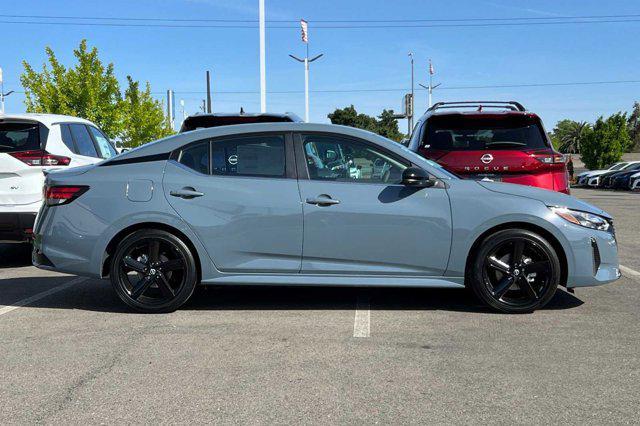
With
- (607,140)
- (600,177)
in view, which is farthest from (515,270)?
(607,140)

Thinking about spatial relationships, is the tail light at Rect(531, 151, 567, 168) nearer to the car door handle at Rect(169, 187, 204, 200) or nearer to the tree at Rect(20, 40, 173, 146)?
the car door handle at Rect(169, 187, 204, 200)

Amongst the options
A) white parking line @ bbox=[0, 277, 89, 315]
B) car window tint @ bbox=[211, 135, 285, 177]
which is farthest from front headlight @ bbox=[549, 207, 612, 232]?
white parking line @ bbox=[0, 277, 89, 315]

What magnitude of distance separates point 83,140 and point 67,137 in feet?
1.90

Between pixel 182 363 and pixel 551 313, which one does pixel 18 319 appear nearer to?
pixel 182 363

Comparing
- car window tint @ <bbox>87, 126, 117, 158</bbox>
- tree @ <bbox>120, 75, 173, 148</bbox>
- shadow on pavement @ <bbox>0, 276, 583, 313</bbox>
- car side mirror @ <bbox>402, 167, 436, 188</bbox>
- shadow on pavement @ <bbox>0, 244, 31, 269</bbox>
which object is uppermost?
tree @ <bbox>120, 75, 173, 148</bbox>

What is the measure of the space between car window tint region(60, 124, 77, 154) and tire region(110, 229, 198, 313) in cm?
316

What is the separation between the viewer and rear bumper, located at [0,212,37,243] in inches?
281

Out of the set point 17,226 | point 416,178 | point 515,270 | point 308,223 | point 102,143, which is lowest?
point 515,270

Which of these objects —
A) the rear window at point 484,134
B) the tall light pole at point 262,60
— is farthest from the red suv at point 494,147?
the tall light pole at point 262,60

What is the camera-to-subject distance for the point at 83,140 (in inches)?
338

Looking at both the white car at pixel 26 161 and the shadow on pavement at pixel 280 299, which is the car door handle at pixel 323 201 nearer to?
the shadow on pavement at pixel 280 299

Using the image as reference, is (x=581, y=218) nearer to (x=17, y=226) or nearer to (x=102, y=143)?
(x=17, y=226)

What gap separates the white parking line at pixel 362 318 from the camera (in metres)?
4.85

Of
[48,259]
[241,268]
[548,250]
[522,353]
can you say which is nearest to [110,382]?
[241,268]
